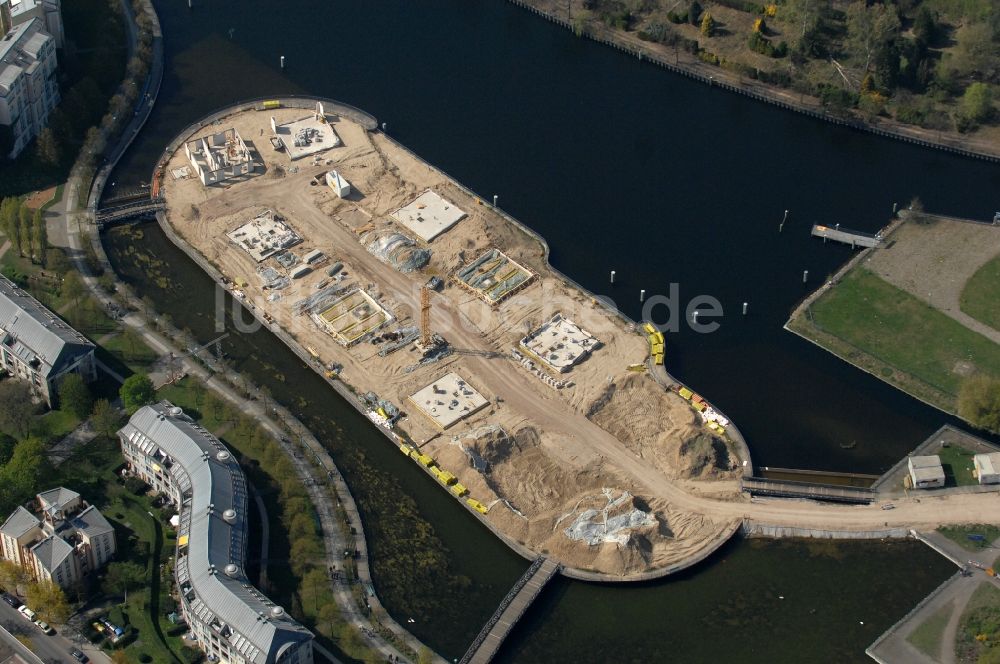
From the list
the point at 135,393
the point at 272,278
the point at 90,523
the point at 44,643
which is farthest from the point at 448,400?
the point at 44,643


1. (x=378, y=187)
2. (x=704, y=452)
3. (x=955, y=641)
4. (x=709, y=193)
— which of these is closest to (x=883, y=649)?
(x=955, y=641)

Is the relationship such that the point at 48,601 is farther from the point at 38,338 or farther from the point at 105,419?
the point at 38,338

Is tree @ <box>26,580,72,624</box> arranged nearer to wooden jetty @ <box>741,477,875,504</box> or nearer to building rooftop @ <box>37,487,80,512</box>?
building rooftop @ <box>37,487,80,512</box>

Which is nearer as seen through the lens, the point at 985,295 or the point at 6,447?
the point at 6,447

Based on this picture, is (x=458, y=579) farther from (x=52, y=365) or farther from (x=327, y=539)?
(x=52, y=365)

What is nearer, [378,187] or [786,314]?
[786,314]

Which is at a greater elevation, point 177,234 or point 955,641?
point 177,234

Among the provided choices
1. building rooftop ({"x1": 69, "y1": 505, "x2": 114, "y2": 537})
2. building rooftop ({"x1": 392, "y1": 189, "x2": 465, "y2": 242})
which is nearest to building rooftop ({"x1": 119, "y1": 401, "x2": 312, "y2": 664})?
building rooftop ({"x1": 69, "y1": 505, "x2": 114, "y2": 537})
